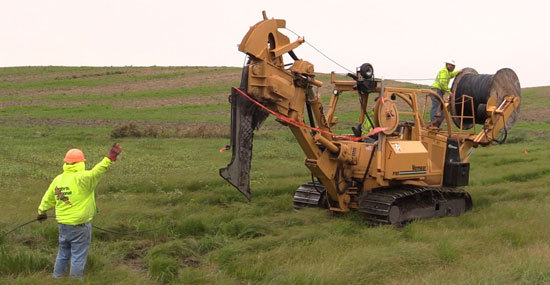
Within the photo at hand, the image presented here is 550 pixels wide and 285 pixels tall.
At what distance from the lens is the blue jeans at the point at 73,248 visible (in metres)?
6.89

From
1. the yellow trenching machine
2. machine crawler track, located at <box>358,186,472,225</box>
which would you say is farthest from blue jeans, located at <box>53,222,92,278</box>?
machine crawler track, located at <box>358,186,472,225</box>

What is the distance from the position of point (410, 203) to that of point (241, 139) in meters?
3.75

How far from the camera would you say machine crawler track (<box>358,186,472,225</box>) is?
10266 mm

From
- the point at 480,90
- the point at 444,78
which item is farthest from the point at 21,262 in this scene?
the point at 480,90

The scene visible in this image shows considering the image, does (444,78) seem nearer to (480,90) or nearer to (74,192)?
(480,90)

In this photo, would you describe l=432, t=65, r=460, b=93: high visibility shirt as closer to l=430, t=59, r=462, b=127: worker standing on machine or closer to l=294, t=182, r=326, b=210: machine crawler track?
l=430, t=59, r=462, b=127: worker standing on machine

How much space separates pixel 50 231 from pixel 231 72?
51629 mm

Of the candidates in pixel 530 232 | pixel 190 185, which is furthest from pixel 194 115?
pixel 530 232

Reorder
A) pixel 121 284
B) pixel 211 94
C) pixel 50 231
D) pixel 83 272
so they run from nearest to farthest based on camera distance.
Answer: pixel 121 284
pixel 83 272
pixel 50 231
pixel 211 94

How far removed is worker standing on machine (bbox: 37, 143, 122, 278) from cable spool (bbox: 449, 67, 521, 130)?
29.2 feet

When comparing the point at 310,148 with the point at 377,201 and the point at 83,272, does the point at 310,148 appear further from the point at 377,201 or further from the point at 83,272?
the point at 83,272

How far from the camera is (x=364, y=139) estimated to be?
37.5 feet

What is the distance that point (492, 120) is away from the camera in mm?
12766

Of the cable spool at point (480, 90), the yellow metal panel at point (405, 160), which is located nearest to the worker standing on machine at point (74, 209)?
the yellow metal panel at point (405, 160)
